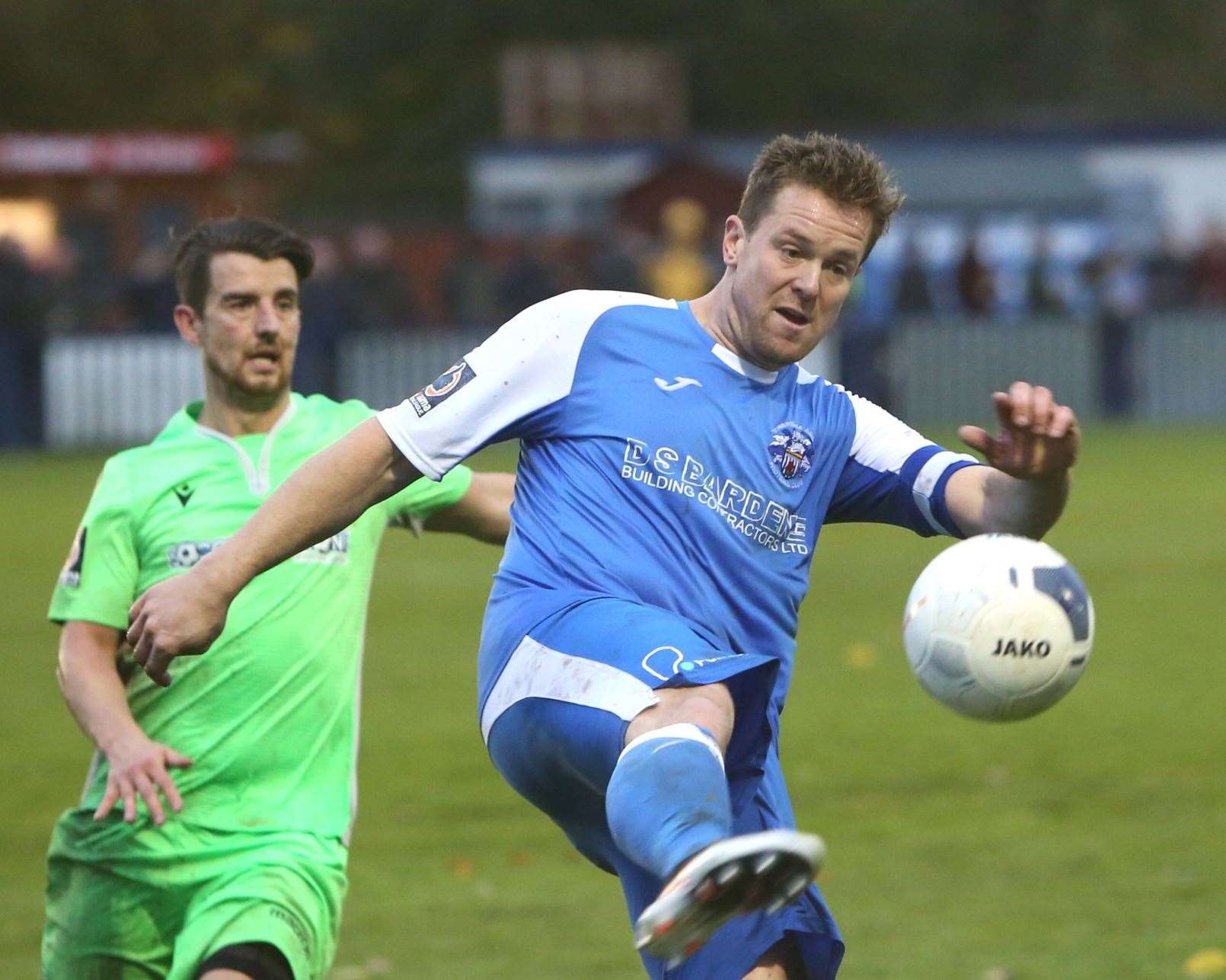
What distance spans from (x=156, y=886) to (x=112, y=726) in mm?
423

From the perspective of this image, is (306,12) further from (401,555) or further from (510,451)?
(401,555)

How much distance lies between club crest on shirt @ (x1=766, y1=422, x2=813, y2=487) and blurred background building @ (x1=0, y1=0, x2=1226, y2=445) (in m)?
6.51

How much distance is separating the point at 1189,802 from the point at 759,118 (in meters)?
51.7

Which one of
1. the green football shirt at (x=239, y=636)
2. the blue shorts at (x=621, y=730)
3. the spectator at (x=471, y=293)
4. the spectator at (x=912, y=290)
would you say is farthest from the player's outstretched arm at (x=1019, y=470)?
the spectator at (x=912, y=290)

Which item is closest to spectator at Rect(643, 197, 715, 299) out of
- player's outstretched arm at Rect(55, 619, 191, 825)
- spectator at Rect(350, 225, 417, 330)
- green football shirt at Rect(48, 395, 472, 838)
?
spectator at Rect(350, 225, 417, 330)

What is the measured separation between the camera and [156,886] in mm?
5492

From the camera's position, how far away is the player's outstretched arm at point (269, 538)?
454 centimetres

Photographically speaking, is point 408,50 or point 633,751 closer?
point 633,751

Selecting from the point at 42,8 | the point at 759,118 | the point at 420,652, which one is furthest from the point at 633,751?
the point at 759,118

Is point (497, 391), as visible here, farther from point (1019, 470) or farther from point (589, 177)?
point (589, 177)

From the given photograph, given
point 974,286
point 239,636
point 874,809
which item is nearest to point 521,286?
point 974,286

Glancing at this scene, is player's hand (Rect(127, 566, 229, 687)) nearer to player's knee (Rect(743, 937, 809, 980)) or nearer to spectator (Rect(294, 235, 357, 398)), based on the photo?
player's knee (Rect(743, 937, 809, 980))

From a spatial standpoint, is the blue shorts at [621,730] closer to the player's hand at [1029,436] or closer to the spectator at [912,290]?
the player's hand at [1029,436]

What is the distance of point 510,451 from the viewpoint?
2455cm
